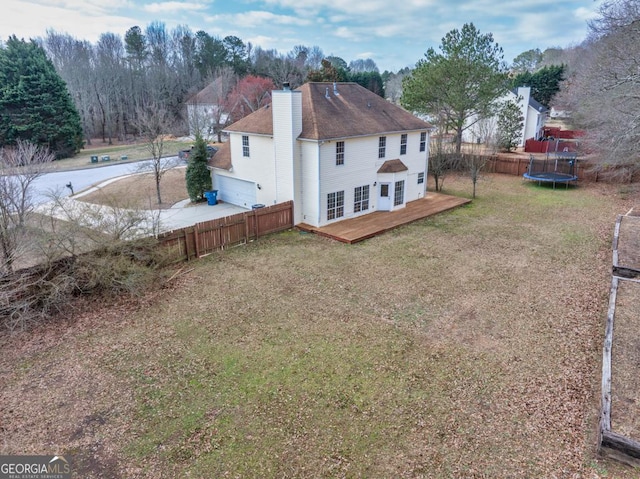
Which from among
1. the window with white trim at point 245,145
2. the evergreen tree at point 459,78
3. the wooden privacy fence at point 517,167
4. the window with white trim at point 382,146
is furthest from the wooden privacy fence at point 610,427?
the evergreen tree at point 459,78

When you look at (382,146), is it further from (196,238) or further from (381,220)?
(196,238)

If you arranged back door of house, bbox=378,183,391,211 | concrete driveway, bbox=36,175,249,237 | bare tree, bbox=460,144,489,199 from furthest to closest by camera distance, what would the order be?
bare tree, bbox=460,144,489,199 < back door of house, bbox=378,183,391,211 < concrete driveway, bbox=36,175,249,237

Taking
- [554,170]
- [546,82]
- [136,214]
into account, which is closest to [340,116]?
[136,214]

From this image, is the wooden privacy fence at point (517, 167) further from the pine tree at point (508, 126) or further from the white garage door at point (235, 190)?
the white garage door at point (235, 190)

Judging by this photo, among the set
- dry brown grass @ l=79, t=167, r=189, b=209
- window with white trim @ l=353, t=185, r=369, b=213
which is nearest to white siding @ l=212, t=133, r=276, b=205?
window with white trim @ l=353, t=185, r=369, b=213

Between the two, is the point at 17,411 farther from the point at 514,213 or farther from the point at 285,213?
the point at 514,213

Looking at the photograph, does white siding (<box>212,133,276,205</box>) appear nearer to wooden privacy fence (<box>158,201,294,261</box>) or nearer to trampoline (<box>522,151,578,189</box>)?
wooden privacy fence (<box>158,201,294,261</box>)
